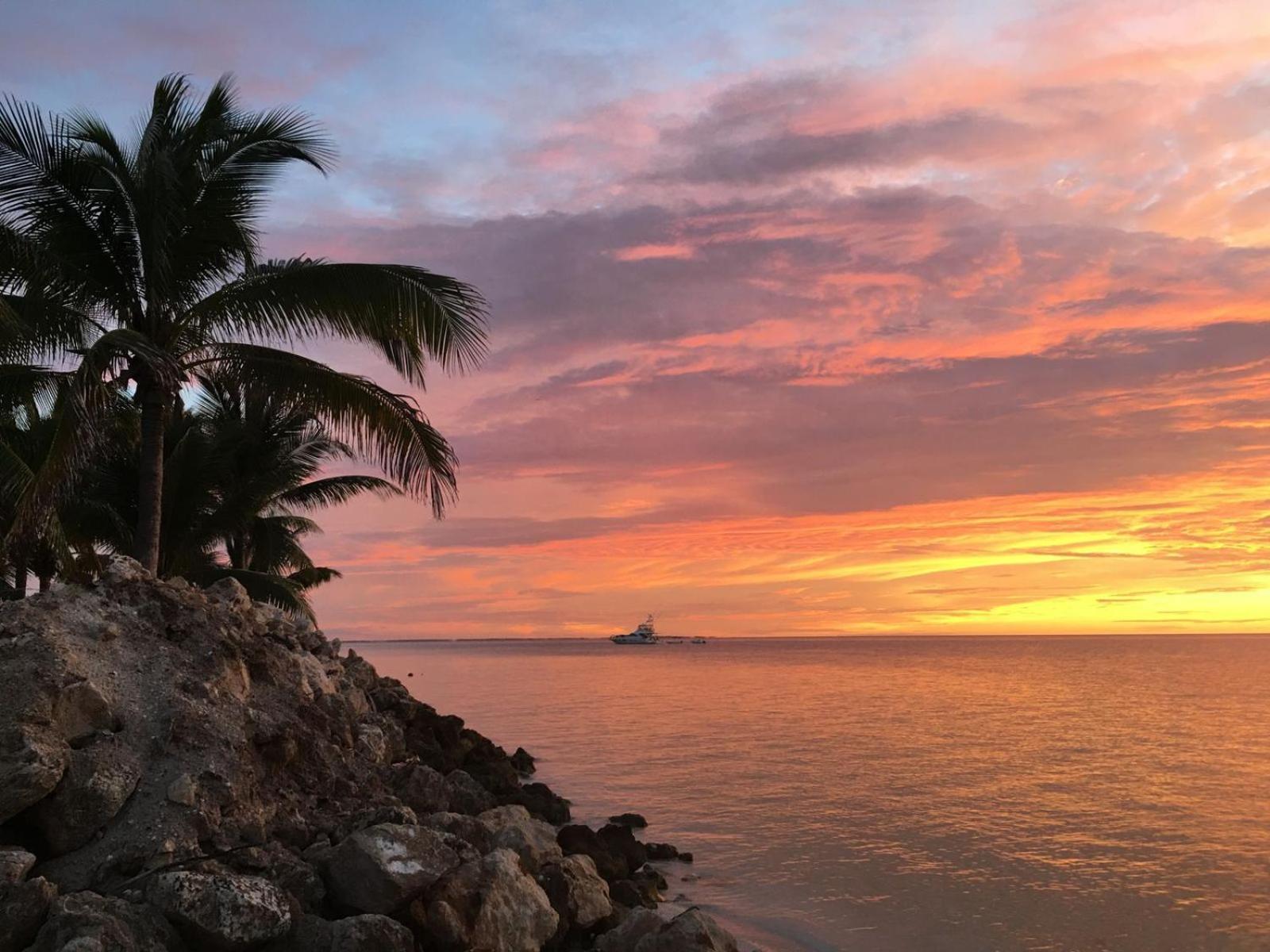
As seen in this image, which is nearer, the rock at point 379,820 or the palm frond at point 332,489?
the rock at point 379,820

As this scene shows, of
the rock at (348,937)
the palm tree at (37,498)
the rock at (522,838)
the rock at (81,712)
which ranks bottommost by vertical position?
the rock at (522,838)

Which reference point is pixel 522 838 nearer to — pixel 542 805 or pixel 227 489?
pixel 542 805

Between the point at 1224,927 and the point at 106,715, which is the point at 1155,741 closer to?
the point at 1224,927

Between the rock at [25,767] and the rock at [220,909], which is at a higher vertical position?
the rock at [25,767]

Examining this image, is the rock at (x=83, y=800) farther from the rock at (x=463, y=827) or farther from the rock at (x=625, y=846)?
the rock at (x=625, y=846)

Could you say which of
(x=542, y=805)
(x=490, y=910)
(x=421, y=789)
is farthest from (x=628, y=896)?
(x=542, y=805)

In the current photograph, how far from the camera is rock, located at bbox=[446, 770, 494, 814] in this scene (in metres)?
13.1

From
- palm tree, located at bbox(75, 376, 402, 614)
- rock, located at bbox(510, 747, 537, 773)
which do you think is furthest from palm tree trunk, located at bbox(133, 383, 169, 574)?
rock, located at bbox(510, 747, 537, 773)

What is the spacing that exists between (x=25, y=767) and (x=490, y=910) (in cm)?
369

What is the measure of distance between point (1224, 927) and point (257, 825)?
1111 centimetres

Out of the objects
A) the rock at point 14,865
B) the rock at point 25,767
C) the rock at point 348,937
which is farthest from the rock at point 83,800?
the rock at point 348,937

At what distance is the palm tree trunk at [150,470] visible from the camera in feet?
43.3

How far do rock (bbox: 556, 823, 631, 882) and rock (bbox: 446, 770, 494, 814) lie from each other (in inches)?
60.3

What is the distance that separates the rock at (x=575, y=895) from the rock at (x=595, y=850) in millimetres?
2114
